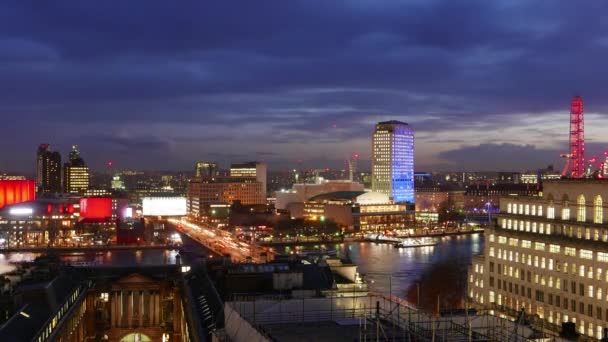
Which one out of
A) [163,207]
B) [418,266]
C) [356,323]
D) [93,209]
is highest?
[356,323]

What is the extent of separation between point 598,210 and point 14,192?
81.5 meters

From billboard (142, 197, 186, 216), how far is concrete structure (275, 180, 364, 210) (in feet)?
55.1

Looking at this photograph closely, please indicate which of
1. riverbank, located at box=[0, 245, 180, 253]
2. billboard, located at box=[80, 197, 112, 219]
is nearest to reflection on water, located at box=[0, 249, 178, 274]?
riverbank, located at box=[0, 245, 180, 253]

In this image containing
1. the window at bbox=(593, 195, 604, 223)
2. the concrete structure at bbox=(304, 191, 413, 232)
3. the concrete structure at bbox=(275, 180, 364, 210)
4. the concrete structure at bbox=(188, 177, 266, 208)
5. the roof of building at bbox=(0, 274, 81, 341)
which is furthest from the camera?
the concrete structure at bbox=(188, 177, 266, 208)

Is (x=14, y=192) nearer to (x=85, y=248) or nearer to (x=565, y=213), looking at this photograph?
(x=85, y=248)

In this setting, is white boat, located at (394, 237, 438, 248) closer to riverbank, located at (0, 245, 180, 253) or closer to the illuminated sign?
riverbank, located at (0, 245, 180, 253)

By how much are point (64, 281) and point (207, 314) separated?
384 inches

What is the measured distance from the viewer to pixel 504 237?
32.8 meters

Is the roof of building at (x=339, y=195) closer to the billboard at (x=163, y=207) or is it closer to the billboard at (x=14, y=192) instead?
the billboard at (x=163, y=207)

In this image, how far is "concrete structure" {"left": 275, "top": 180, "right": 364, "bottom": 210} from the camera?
113m

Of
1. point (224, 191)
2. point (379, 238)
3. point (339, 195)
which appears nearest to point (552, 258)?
point (379, 238)

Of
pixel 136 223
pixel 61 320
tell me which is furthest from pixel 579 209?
pixel 136 223

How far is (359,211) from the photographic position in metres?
96.2

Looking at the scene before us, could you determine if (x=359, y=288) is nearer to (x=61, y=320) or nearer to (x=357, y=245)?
(x=61, y=320)
